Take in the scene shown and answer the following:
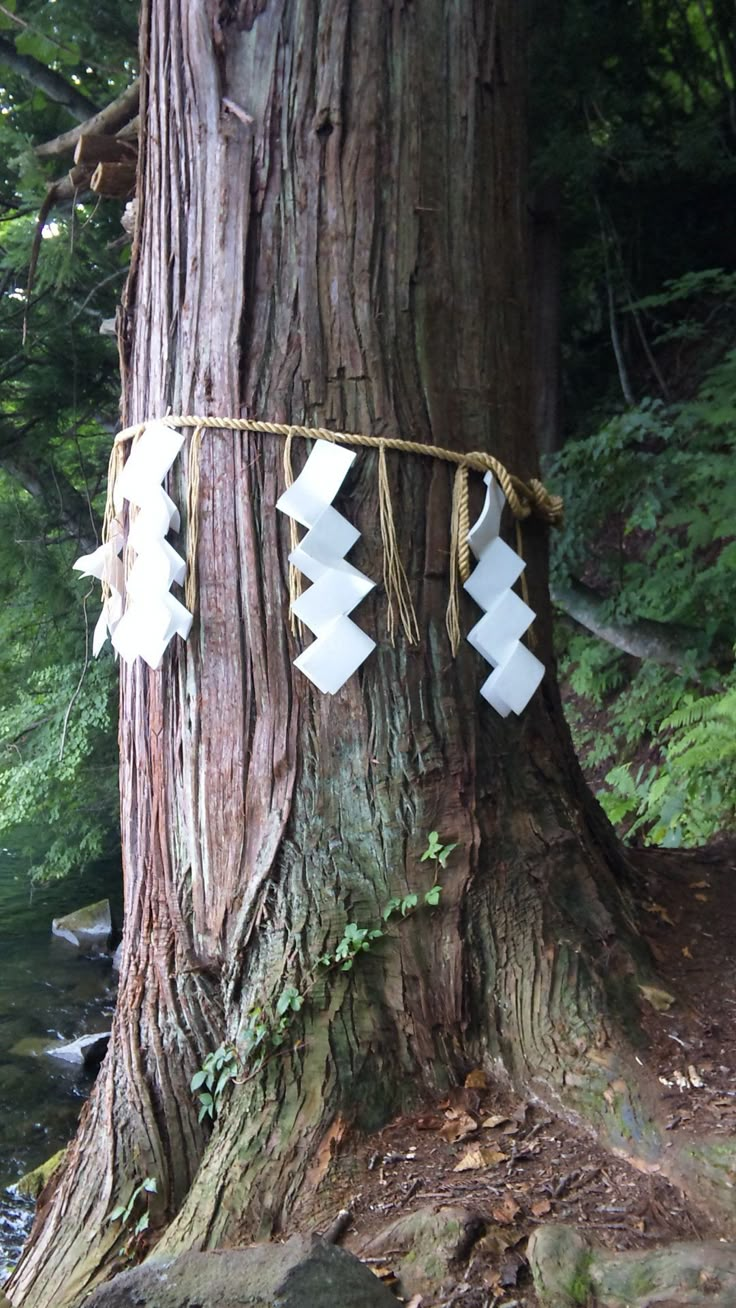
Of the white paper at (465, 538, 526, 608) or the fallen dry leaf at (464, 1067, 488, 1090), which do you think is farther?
the white paper at (465, 538, 526, 608)

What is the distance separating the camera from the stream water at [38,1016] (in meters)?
4.97

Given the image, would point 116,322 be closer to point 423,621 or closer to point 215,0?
point 215,0

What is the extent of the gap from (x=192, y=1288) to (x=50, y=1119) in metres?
4.64

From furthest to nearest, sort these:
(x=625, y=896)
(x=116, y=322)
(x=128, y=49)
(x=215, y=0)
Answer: (x=128, y=49)
(x=116, y=322)
(x=625, y=896)
(x=215, y=0)

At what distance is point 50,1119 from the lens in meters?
5.32

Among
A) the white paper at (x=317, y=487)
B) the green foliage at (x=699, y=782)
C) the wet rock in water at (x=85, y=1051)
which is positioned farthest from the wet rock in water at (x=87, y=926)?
the white paper at (x=317, y=487)

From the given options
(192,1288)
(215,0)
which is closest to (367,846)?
(192,1288)

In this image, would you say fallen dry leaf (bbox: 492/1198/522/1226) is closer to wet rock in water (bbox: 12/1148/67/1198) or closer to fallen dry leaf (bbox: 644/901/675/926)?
fallen dry leaf (bbox: 644/901/675/926)

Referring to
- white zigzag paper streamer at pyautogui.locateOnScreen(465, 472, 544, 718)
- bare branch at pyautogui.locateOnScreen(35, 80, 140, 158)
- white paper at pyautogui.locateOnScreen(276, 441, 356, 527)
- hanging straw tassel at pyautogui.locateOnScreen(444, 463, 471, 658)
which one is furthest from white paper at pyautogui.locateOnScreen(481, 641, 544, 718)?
bare branch at pyautogui.locateOnScreen(35, 80, 140, 158)

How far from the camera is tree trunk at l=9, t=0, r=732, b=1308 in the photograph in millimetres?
1854

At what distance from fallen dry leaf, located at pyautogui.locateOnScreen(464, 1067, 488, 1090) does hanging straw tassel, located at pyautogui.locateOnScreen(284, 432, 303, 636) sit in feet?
3.09

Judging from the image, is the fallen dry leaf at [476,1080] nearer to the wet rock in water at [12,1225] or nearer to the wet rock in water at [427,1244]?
the wet rock in water at [427,1244]

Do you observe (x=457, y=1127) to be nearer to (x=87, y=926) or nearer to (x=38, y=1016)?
(x=38, y=1016)

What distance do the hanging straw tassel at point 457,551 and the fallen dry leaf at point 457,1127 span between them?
0.90m
